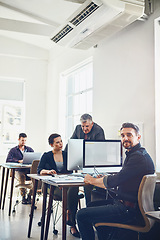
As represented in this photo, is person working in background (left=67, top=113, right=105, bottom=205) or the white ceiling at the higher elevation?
the white ceiling

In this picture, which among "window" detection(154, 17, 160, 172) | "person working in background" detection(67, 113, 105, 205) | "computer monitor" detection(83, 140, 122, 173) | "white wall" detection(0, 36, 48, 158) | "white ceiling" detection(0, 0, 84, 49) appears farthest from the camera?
"white wall" detection(0, 36, 48, 158)

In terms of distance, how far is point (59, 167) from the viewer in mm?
3775

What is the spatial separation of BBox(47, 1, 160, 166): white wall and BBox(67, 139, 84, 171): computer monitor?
46.8 inches

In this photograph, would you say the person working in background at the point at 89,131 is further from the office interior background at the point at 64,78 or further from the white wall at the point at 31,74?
the white wall at the point at 31,74

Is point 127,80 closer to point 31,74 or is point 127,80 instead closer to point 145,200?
point 145,200

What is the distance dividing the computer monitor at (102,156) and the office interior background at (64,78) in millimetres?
783

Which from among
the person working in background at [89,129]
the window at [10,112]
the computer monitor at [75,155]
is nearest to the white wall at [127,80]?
the person working in background at [89,129]

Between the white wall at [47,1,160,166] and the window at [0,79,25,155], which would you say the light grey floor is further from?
the window at [0,79,25,155]

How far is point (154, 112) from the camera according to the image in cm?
415

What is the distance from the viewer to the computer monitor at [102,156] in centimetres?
338

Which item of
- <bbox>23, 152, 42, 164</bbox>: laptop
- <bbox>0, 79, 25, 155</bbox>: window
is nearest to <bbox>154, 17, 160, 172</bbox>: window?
<bbox>23, 152, 42, 164</bbox>: laptop

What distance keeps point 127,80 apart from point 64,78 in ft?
10.5

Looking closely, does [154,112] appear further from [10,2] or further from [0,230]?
[10,2]

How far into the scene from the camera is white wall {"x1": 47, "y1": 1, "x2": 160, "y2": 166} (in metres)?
4.27
